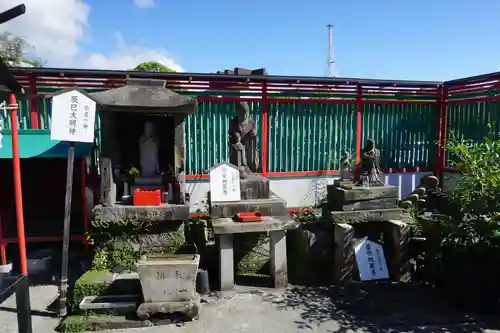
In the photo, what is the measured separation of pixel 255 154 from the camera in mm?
8156

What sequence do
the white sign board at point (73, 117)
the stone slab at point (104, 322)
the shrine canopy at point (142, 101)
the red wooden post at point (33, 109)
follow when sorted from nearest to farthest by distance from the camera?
the stone slab at point (104, 322)
the white sign board at point (73, 117)
the shrine canopy at point (142, 101)
the red wooden post at point (33, 109)

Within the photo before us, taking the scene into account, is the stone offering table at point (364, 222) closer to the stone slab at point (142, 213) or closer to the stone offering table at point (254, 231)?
the stone offering table at point (254, 231)

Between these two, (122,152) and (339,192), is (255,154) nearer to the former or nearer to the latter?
(339,192)

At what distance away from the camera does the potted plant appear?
19.6 ft

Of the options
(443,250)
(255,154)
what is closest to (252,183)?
(255,154)

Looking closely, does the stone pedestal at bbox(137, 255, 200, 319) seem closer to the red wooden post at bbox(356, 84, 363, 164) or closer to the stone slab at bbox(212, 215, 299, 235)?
the stone slab at bbox(212, 215, 299, 235)

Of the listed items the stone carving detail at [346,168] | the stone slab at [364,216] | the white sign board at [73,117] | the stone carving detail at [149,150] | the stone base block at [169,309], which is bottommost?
the stone base block at [169,309]

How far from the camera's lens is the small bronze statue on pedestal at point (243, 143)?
26.1ft

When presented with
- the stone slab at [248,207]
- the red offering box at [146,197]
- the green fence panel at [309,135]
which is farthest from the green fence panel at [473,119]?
the red offering box at [146,197]

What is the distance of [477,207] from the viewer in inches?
242

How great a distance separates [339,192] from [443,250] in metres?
2.11

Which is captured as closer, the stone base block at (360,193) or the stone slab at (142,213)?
the stone slab at (142,213)

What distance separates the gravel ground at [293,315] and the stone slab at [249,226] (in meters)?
1.10

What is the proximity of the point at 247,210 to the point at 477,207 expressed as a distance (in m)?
3.87
